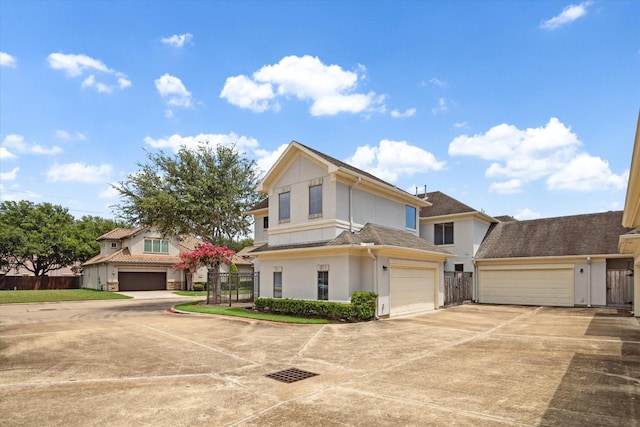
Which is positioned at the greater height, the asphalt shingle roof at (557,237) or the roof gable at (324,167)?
the roof gable at (324,167)

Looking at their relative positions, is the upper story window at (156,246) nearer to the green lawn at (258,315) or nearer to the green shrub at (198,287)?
the green shrub at (198,287)

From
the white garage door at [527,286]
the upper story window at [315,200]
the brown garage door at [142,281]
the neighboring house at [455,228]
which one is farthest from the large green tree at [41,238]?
the white garage door at [527,286]

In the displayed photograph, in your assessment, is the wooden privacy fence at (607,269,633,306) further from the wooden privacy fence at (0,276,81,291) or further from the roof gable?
the wooden privacy fence at (0,276,81,291)

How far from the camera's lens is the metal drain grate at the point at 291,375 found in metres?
7.73

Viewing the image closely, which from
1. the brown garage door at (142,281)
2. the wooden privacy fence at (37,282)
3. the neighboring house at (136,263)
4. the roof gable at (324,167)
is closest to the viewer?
the roof gable at (324,167)

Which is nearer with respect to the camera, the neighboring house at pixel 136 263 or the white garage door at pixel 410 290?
the white garage door at pixel 410 290

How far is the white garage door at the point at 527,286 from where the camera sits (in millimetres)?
22984

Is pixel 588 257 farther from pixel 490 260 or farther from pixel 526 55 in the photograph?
pixel 526 55

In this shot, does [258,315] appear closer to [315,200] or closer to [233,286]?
[315,200]

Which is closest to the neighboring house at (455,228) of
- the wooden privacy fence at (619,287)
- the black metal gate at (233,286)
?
the wooden privacy fence at (619,287)

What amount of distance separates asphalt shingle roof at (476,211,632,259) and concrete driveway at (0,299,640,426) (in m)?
9.85

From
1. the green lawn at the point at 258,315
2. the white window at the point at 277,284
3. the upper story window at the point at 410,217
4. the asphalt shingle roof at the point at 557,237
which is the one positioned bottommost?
the green lawn at the point at 258,315

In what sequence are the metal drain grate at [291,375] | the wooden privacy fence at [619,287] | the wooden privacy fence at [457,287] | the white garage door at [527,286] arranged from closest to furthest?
the metal drain grate at [291,375]
the wooden privacy fence at [619,287]
the wooden privacy fence at [457,287]
the white garage door at [527,286]

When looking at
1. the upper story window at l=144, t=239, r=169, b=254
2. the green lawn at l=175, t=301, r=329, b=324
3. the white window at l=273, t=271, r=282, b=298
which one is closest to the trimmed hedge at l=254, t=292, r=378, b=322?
the green lawn at l=175, t=301, r=329, b=324
